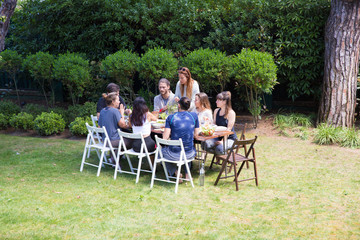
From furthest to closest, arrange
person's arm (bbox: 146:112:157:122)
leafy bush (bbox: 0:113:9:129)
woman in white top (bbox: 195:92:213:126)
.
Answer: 1. leafy bush (bbox: 0:113:9:129)
2. woman in white top (bbox: 195:92:213:126)
3. person's arm (bbox: 146:112:157:122)

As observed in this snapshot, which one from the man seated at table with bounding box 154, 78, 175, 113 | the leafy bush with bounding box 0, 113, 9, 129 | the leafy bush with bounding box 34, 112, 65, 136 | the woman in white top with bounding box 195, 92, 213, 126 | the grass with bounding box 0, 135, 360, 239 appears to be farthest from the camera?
the leafy bush with bounding box 0, 113, 9, 129

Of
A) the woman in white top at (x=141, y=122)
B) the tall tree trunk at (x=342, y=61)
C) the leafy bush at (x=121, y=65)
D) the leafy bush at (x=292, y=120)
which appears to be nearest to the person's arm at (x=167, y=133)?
the woman in white top at (x=141, y=122)

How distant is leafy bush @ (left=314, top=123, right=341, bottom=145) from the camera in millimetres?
8812

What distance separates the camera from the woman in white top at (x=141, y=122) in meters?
6.32

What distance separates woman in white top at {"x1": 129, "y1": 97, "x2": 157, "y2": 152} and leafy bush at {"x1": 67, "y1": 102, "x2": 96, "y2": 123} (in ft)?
13.8

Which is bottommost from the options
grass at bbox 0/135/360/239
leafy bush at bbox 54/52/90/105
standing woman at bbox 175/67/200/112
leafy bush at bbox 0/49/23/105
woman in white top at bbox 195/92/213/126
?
grass at bbox 0/135/360/239

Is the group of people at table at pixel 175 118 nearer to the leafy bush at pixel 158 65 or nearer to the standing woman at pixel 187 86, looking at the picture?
the standing woman at pixel 187 86

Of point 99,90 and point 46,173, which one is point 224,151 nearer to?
point 46,173


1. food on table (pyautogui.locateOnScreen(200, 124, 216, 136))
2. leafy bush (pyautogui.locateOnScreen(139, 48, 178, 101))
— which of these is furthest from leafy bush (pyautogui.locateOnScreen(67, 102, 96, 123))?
food on table (pyautogui.locateOnScreen(200, 124, 216, 136))

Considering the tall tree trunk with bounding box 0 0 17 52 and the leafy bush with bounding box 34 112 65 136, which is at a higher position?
the tall tree trunk with bounding box 0 0 17 52

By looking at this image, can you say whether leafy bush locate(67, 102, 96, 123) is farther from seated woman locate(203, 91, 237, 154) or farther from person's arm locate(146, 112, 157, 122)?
seated woman locate(203, 91, 237, 154)

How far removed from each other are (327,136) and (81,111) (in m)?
6.80

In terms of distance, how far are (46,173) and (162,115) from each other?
8.11ft

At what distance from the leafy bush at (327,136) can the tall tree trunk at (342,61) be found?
855 mm
